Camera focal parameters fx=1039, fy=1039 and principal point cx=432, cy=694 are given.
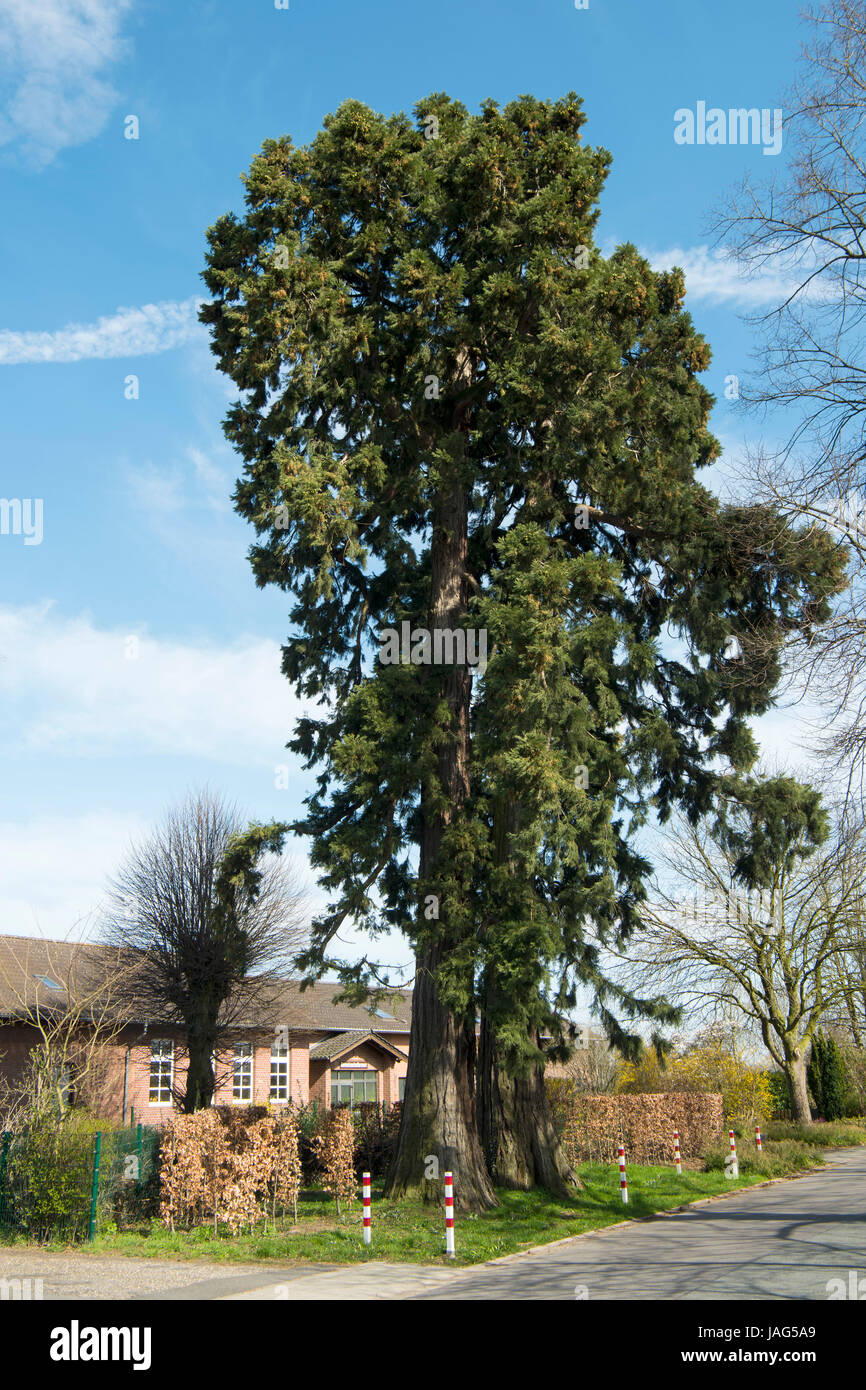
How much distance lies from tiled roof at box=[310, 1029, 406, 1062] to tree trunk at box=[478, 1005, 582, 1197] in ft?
66.4

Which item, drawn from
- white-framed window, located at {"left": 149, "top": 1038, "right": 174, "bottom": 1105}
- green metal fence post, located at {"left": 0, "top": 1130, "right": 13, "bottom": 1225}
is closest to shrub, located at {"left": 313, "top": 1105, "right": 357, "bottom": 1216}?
green metal fence post, located at {"left": 0, "top": 1130, "right": 13, "bottom": 1225}

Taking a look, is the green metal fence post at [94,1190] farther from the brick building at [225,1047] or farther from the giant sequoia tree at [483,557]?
the brick building at [225,1047]

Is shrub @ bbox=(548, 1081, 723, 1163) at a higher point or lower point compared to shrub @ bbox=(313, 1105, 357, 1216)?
lower

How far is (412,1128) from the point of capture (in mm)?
15297

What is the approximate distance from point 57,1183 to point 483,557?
38.7 feet

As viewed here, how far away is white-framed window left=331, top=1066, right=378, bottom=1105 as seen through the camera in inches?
1485

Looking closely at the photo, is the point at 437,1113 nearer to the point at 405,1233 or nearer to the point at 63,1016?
the point at 405,1233

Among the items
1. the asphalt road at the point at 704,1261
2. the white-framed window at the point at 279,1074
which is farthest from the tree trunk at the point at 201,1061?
the asphalt road at the point at 704,1261

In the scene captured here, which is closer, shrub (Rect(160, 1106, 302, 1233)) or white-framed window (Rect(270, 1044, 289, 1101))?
shrub (Rect(160, 1106, 302, 1233))

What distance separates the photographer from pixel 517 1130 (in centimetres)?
1678

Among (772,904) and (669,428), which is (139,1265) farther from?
(772,904)

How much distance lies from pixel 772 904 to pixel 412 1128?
19235 millimetres

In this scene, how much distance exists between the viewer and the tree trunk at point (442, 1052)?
48.4 ft

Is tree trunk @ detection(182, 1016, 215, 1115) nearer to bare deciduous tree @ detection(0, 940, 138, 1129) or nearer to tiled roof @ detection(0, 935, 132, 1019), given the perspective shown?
bare deciduous tree @ detection(0, 940, 138, 1129)
